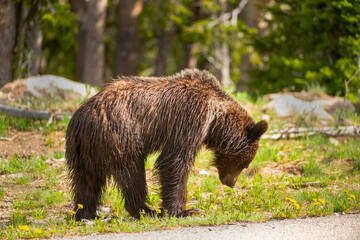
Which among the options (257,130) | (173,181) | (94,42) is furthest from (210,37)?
(173,181)

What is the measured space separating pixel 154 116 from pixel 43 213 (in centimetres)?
186

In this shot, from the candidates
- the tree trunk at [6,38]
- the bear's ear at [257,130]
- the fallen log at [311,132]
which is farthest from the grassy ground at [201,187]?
the tree trunk at [6,38]

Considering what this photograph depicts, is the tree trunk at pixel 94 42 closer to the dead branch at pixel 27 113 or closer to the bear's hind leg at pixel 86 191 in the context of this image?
the dead branch at pixel 27 113

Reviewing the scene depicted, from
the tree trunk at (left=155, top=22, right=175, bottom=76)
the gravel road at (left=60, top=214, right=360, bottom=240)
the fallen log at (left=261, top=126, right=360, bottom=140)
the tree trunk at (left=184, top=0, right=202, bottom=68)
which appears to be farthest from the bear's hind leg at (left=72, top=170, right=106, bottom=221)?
the tree trunk at (left=155, top=22, right=175, bottom=76)

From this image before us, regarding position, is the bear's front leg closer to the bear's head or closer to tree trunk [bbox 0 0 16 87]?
the bear's head

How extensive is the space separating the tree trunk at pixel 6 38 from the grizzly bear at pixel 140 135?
6477 millimetres

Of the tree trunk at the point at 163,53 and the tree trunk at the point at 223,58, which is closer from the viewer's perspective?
the tree trunk at the point at 163,53

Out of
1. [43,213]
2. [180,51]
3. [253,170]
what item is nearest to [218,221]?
[43,213]

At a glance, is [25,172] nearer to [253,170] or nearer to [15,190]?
[15,190]

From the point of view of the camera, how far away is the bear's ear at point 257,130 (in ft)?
21.1

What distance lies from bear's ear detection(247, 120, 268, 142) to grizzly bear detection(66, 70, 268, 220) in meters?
0.01

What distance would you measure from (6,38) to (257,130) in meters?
7.38

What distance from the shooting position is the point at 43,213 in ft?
21.4

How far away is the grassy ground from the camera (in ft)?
18.8
